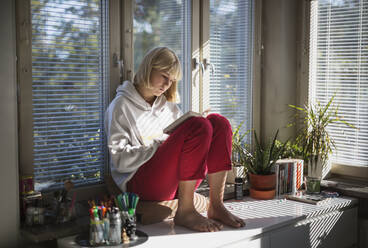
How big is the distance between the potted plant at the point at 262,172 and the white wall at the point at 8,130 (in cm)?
167

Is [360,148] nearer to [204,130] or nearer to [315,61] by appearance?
[315,61]

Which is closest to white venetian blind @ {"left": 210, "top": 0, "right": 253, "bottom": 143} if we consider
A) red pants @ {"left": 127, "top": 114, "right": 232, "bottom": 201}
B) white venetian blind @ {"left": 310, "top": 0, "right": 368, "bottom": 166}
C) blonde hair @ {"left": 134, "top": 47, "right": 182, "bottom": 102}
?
white venetian blind @ {"left": 310, "top": 0, "right": 368, "bottom": 166}

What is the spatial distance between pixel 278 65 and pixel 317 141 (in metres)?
0.74

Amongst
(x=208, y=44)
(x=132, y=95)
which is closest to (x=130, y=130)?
(x=132, y=95)

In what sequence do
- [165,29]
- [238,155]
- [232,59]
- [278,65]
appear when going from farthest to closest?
[278,65], [232,59], [238,155], [165,29]

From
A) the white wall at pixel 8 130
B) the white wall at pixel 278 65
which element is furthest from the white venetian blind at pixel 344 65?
the white wall at pixel 8 130

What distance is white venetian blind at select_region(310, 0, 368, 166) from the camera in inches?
134

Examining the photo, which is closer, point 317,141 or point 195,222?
point 195,222

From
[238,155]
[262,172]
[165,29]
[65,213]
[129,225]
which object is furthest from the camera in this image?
[238,155]

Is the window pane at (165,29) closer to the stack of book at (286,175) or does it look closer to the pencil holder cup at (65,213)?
the stack of book at (286,175)

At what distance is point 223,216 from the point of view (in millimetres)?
2535

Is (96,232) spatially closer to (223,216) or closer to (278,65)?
(223,216)

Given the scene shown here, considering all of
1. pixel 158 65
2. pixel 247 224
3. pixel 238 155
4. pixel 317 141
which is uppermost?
pixel 158 65

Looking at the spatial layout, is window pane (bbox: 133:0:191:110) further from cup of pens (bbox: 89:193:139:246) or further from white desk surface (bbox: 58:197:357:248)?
cup of pens (bbox: 89:193:139:246)
